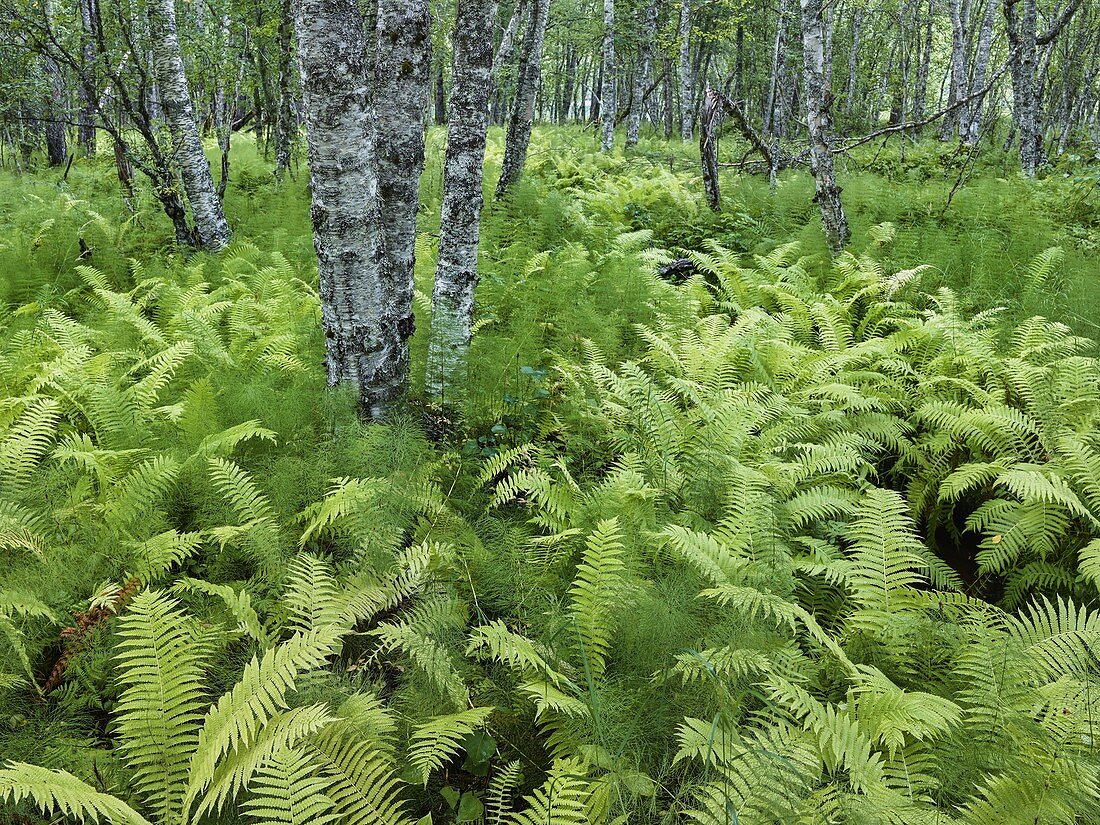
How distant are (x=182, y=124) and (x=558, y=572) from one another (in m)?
6.91

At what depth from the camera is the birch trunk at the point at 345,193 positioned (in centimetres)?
328

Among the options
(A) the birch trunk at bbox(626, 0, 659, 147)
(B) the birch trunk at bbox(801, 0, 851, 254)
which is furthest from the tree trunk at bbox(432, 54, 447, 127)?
(B) the birch trunk at bbox(801, 0, 851, 254)

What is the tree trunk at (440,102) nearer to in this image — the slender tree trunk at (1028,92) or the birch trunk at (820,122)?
Result: the slender tree trunk at (1028,92)

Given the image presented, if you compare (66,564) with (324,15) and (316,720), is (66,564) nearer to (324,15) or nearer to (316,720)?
(316,720)

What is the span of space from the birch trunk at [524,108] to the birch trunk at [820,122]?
357cm

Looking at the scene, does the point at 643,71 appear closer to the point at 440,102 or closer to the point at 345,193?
the point at 440,102

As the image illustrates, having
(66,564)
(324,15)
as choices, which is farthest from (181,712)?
(324,15)

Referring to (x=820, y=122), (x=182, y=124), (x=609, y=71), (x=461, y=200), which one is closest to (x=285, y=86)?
(x=182, y=124)

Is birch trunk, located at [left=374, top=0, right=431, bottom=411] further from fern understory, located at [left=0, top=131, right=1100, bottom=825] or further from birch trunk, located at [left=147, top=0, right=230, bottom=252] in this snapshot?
birch trunk, located at [left=147, top=0, right=230, bottom=252]

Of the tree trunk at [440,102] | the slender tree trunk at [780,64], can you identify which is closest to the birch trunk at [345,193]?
the slender tree trunk at [780,64]

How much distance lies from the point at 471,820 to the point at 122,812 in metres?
0.98

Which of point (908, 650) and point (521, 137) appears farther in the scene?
point (521, 137)

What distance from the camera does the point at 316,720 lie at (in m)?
1.99

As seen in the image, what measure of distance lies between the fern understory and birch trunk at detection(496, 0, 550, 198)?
4.39 meters
